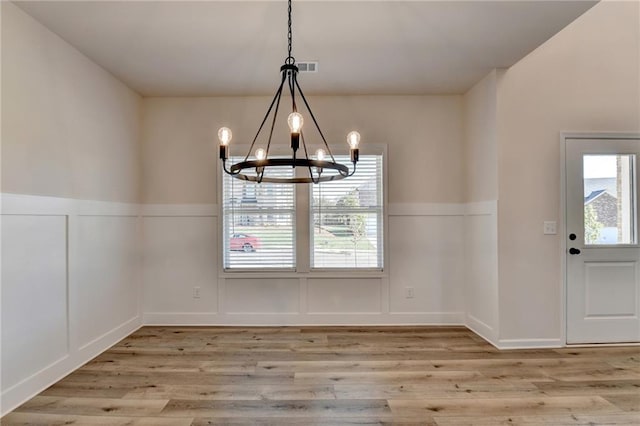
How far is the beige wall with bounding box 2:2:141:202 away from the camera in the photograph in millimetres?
2334

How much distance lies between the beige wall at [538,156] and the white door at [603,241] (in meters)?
0.17

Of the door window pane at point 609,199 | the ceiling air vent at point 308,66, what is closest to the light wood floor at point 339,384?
the door window pane at point 609,199

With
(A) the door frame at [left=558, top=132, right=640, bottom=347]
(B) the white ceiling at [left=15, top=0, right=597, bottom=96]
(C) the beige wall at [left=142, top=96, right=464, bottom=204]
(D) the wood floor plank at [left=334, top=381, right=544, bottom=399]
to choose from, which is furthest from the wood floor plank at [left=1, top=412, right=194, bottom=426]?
(A) the door frame at [left=558, top=132, right=640, bottom=347]

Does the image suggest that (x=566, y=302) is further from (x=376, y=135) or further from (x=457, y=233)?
(x=376, y=135)

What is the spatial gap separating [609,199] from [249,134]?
12.6ft

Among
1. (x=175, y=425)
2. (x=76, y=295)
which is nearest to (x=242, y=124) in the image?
(x=76, y=295)

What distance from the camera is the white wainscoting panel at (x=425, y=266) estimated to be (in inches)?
159

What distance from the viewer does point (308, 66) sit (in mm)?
3203

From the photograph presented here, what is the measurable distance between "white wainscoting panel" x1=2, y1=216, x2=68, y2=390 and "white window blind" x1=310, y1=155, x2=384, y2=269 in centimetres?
239

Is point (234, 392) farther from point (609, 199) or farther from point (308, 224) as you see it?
point (609, 199)

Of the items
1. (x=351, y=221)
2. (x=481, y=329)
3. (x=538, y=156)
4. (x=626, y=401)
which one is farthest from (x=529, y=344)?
(x=351, y=221)

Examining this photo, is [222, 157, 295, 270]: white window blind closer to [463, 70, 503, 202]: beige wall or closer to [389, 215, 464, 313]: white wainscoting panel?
[389, 215, 464, 313]: white wainscoting panel

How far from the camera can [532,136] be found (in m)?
3.33

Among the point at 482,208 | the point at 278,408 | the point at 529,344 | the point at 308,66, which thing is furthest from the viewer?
the point at 482,208
